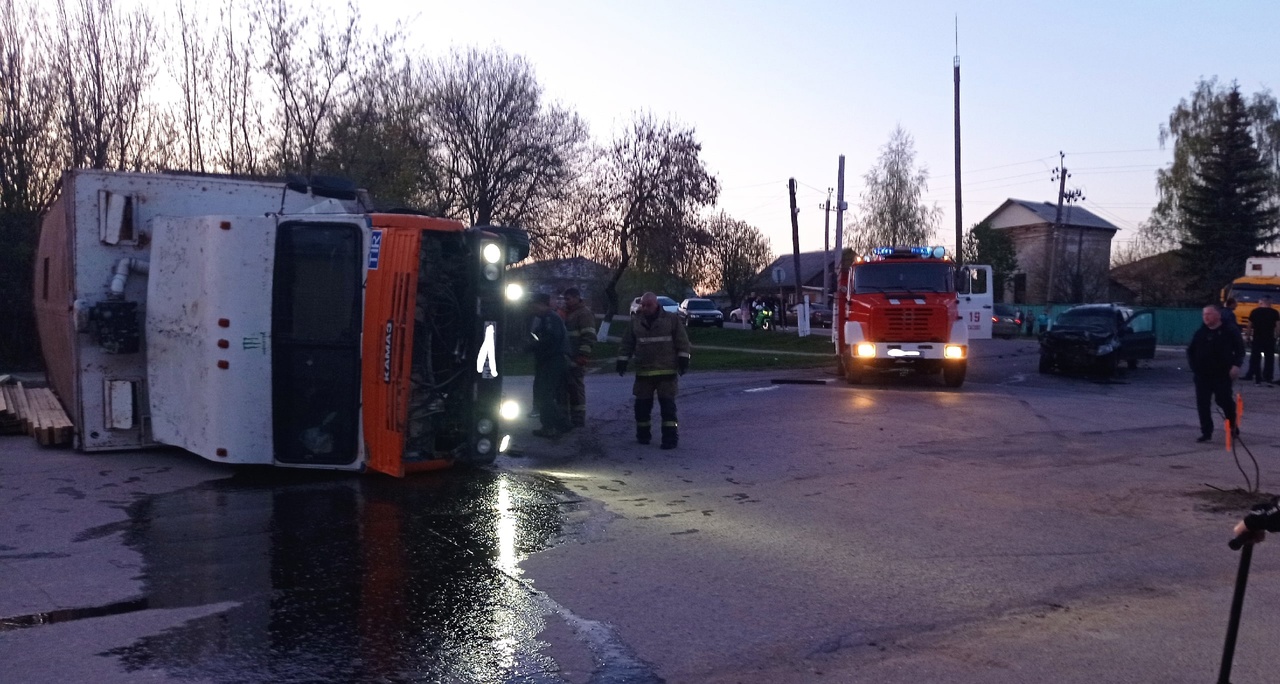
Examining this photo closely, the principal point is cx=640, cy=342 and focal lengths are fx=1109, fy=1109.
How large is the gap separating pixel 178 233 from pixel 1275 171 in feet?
200

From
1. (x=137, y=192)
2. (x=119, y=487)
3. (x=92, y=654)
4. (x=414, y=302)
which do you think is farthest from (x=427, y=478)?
(x=92, y=654)

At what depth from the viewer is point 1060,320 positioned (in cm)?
2534

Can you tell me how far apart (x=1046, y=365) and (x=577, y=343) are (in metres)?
15.1

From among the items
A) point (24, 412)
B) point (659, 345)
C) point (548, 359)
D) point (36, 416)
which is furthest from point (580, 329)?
point (24, 412)

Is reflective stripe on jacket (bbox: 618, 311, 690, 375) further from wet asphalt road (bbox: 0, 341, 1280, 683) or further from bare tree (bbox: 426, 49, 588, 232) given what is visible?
bare tree (bbox: 426, 49, 588, 232)

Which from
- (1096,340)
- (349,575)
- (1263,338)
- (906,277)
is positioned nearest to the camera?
(349,575)

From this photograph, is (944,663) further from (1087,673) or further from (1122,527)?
A: (1122,527)

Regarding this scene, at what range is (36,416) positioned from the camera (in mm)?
11797

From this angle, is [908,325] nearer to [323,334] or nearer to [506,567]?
[323,334]

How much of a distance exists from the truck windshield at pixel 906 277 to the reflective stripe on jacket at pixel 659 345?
8632 millimetres

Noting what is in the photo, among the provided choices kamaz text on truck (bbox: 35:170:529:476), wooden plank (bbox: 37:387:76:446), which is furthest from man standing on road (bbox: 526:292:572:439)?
wooden plank (bbox: 37:387:76:446)

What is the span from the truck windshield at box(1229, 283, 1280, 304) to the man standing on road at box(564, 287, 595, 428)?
28.9 meters

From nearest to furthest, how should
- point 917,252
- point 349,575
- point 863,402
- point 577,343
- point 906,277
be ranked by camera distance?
point 349,575, point 577,343, point 863,402, point 906,277, point 917,252

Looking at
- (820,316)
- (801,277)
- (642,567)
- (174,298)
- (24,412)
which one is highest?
(801,277)
